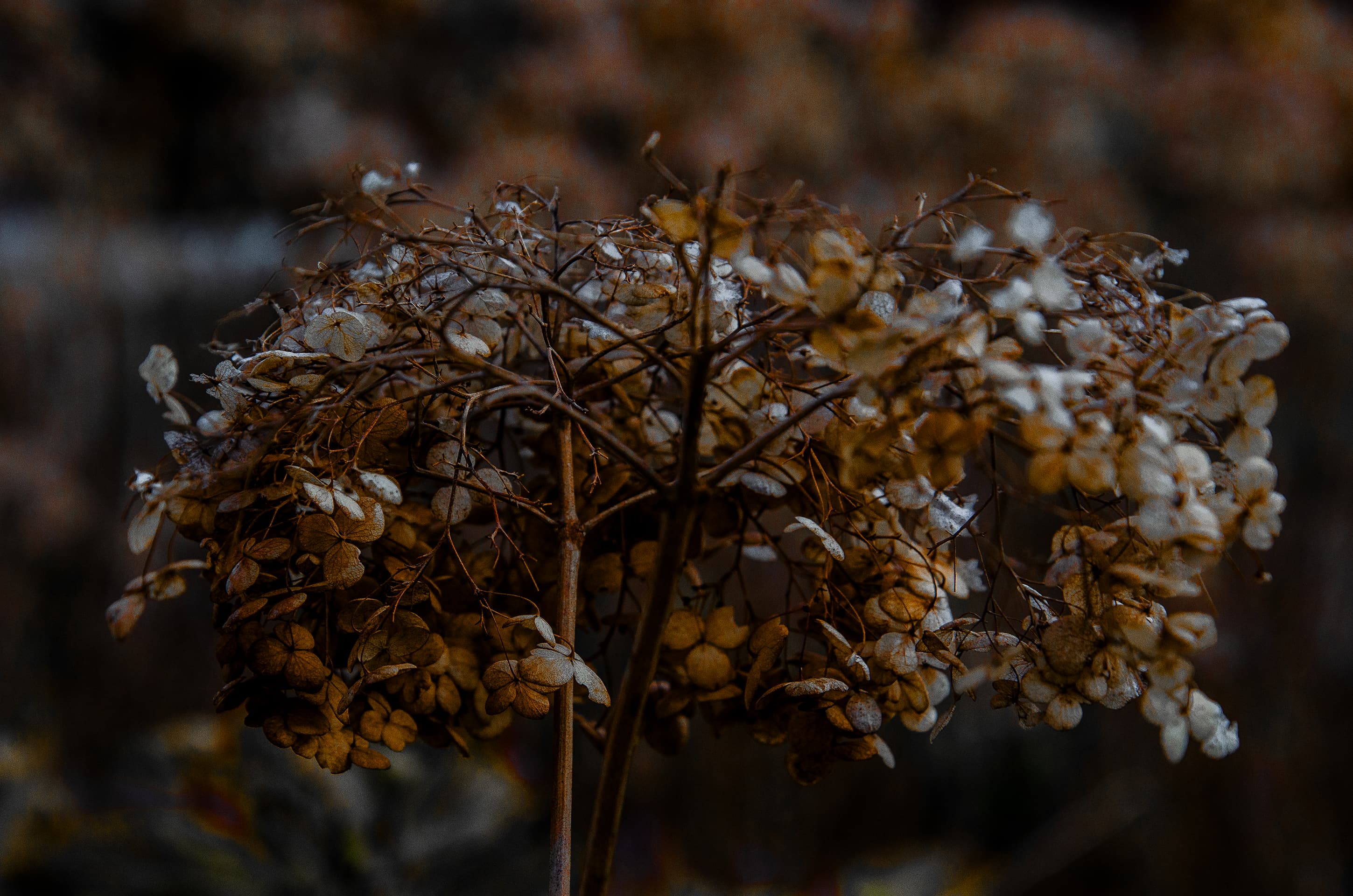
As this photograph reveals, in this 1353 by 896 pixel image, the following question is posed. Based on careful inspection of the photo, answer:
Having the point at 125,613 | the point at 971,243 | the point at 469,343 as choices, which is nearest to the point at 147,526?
the point at 125,613

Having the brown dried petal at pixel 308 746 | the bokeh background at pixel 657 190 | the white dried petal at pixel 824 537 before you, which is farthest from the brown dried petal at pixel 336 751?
the bokeh background at pixel 657 190

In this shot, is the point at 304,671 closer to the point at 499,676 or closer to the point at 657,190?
the point at 499,676

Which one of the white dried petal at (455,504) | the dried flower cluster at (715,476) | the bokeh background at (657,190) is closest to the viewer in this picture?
the dried flower cluster at (715,476)

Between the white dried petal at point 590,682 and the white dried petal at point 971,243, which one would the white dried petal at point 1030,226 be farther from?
the white dried petal at point 590,682

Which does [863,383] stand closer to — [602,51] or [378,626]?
[378,626]

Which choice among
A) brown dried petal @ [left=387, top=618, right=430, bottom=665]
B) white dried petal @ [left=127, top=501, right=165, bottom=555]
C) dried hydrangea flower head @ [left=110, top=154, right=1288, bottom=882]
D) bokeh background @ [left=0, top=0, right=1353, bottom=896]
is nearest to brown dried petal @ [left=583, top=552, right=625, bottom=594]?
dried hydrangea flower head @ [left=110, top=154, right=1288, bottom=882]

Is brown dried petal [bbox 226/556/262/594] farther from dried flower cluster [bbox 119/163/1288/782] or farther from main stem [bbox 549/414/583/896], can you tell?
main stem [bbox 549/414/583/896]
